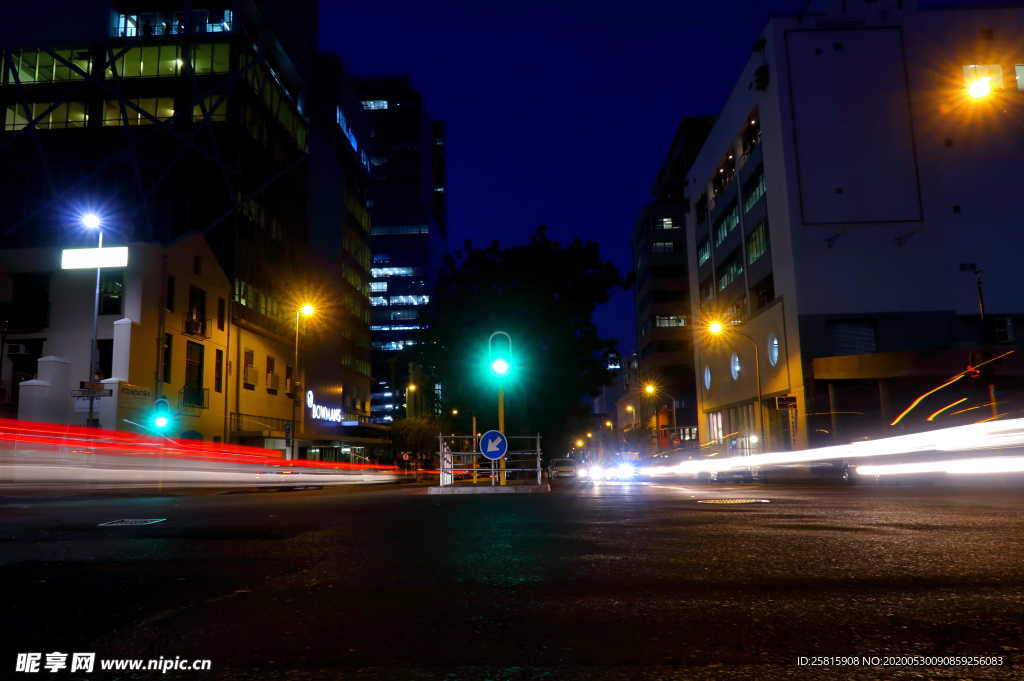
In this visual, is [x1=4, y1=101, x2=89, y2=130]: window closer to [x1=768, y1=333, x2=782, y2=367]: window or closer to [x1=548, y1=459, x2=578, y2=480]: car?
[x1=548, y1=459, x2=578, y2=480]: car

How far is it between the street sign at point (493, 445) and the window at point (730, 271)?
4101 centimetres

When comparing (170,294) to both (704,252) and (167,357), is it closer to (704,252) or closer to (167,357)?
(167,357)

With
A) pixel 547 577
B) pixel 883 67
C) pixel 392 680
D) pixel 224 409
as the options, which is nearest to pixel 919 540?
pixel 547 577

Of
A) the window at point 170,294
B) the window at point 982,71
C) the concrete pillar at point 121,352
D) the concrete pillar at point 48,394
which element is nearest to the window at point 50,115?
the window at point 170,294

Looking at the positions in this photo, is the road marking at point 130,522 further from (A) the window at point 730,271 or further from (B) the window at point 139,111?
(A) the window at point 730,271

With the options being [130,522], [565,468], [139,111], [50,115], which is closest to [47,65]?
[50,115]

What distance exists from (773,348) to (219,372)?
31877 millimetres


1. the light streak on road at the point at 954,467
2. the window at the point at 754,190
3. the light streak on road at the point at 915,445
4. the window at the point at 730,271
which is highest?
the window at the point at 754,190

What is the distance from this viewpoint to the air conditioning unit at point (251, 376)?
45.8m

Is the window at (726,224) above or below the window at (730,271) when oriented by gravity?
above

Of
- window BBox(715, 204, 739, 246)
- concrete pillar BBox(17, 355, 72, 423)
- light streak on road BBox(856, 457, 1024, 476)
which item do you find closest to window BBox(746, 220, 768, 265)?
window BBox(715, 204, 739, 246)

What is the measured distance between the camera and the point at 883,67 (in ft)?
149

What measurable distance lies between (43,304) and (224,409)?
10389 mm

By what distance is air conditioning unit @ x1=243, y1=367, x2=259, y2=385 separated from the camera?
45750 millimetres
